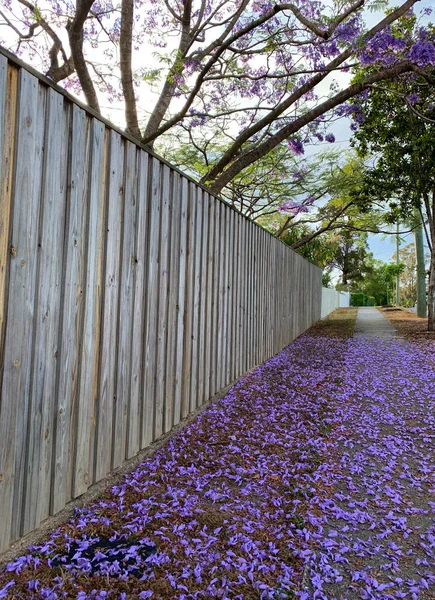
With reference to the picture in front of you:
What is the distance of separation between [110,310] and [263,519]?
1403 millimetres

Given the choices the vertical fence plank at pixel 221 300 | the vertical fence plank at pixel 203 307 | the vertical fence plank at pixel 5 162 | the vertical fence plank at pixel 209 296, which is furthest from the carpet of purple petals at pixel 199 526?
the vertical fence plank at pixel 5 162

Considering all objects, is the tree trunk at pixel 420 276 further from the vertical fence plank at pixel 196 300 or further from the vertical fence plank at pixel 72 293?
the vertical fence plank at pixel 72 293

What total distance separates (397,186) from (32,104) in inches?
439

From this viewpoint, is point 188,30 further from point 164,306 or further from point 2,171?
point 2,171

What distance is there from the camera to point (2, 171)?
5.09 ft

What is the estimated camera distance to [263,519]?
6.83 ft

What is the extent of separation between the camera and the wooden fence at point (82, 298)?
1.62 metres

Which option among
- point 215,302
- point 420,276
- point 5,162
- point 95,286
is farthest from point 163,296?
point 420,276

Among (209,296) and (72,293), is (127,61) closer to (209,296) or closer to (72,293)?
(209,296)

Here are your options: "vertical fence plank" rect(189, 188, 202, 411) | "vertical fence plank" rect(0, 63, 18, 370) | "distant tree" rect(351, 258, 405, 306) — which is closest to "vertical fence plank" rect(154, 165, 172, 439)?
"vertical fence plank" rect(189, 188, 202, 411)

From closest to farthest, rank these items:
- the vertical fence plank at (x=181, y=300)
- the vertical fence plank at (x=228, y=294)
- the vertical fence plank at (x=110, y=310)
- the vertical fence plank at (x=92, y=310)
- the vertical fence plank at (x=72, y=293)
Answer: the vertical fence plank at (x=72, y=293) < the vertical fence plank at (x=92, y=310) < the vertical fence plank at (x=110, y=310) < the vertical fence plank at (x=181, y=300) < the vertical fence plank at (x=228, y=294)

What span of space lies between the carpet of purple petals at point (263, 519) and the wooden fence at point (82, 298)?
0.22 meters

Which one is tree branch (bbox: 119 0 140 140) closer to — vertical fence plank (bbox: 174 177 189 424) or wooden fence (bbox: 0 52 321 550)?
vertical fence plank (bbox: 174 177 189 424)

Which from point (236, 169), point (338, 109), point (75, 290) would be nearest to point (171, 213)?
point (75, 290)
